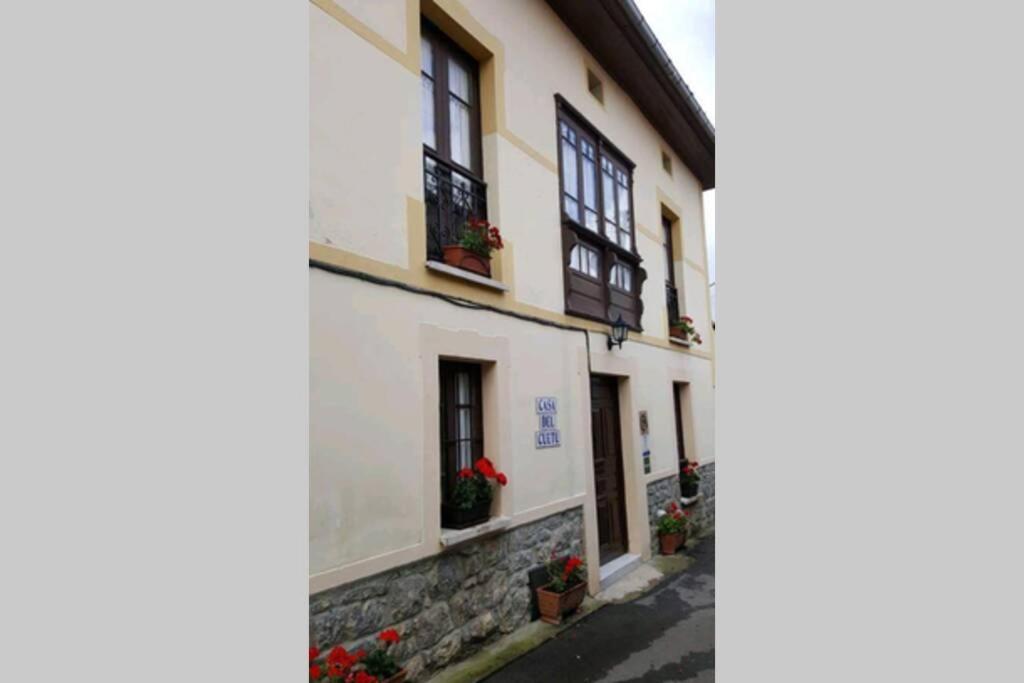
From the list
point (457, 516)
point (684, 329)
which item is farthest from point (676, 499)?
point (457, 516)

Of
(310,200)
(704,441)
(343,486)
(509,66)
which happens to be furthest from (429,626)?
(704,441)

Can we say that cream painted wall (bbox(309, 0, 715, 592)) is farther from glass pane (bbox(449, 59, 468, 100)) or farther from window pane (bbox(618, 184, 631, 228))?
window pane (bbox(618, 184, 631, 228))

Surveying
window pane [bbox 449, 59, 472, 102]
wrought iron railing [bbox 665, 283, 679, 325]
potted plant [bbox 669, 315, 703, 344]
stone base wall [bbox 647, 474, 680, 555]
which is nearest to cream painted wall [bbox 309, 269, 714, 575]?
window pane [bbox 449, 59, 472, 102]

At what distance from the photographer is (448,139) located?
5.52 m

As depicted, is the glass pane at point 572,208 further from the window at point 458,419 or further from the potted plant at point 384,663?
the potted plant at point 384,663

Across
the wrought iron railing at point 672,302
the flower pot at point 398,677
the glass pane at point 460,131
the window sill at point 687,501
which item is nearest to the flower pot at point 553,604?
the flower pot at point 398,677

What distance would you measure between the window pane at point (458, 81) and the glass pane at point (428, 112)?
347 mm

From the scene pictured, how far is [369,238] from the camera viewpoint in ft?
13.9

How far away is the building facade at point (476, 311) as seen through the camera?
394 centimetres

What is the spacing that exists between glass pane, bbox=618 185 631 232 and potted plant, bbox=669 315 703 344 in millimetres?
2468

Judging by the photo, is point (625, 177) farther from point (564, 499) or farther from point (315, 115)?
point (315, 115)

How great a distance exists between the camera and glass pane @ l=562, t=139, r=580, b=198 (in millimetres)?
7154

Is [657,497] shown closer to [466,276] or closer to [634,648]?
[634,648]

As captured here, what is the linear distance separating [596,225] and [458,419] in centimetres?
375
